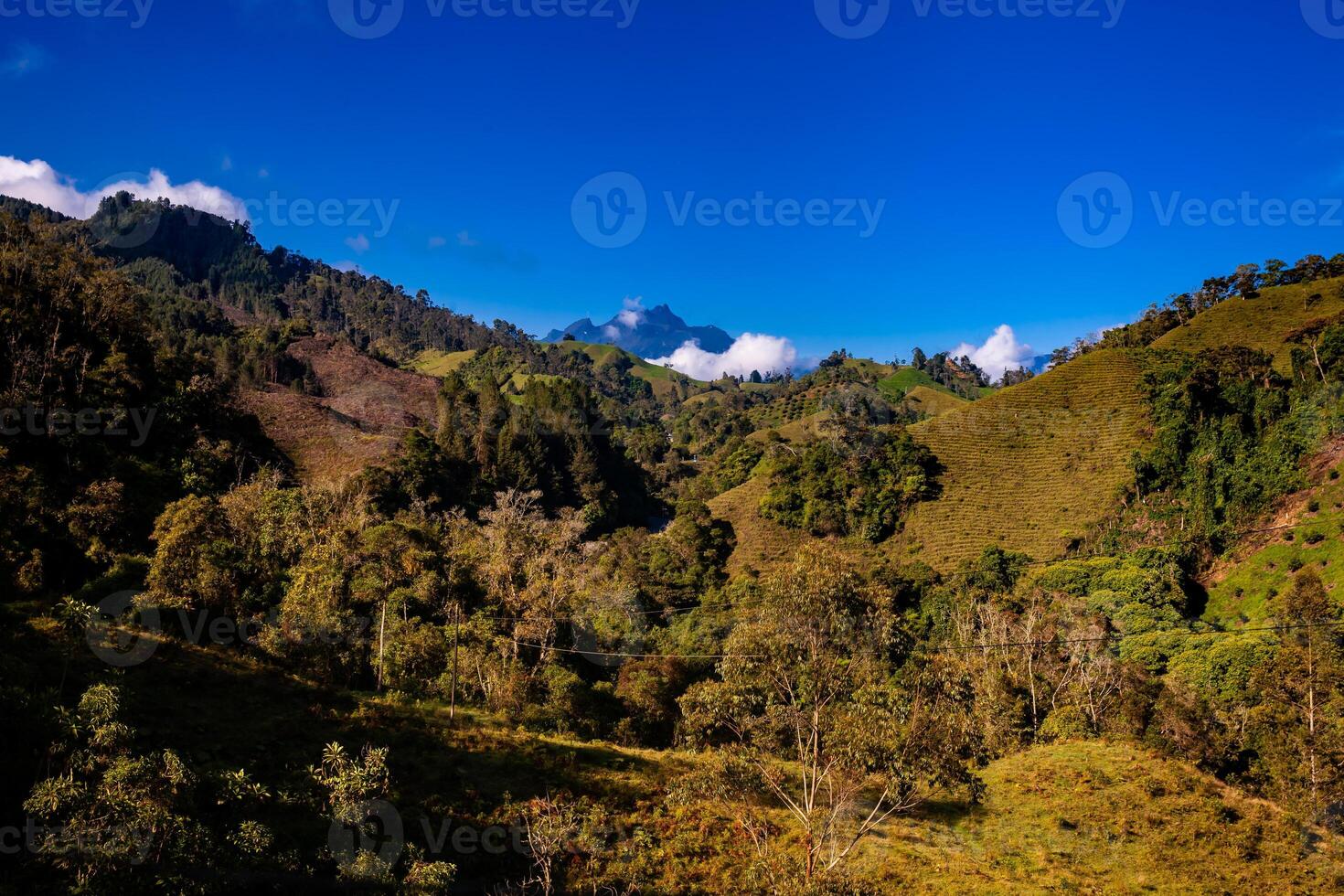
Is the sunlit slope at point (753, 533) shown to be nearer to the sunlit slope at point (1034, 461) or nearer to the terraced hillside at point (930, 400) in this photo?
the sunlit slope at point (1034, 461)

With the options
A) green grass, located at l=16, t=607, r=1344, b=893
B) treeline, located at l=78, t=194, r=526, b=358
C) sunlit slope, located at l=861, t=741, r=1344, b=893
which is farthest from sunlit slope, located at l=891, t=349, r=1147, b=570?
treeline, located at l=78, t=194, r=526, b=358

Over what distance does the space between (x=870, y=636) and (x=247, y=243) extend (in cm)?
21652

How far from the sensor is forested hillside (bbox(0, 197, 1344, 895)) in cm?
1200

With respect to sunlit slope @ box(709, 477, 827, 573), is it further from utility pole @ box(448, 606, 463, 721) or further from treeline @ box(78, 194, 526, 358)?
treeline @ box(78, 194, 526, 358)

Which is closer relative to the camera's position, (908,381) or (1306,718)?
(1306,718)

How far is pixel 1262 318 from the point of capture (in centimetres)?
6169

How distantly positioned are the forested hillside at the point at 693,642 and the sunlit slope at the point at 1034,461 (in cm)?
33

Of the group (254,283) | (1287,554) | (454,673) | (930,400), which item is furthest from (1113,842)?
(254,283)

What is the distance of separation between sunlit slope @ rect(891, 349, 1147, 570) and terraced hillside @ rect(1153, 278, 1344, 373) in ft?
20.6

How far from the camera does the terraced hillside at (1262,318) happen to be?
59062 mm

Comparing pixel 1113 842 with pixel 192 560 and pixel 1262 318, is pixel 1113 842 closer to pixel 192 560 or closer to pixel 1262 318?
pixel 192 560

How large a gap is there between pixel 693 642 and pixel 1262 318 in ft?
201

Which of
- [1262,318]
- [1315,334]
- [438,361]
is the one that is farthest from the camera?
[438,361]

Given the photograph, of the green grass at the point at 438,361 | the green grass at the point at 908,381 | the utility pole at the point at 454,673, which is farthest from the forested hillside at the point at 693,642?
the green grass at the point at 438,361
